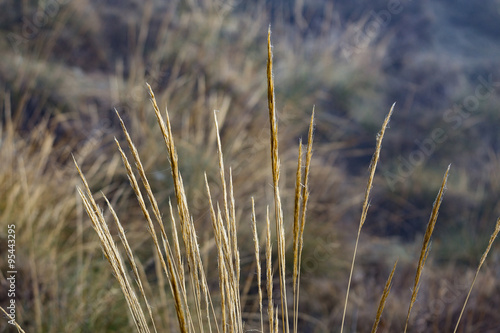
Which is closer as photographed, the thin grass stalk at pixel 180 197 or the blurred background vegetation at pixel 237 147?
the thin grass stalk at pixel 180 197

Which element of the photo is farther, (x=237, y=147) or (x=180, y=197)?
(x=237, y=147)

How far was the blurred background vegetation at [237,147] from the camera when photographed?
207 centimetres

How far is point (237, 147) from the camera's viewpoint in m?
3.02

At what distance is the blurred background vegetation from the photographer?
2.07 metres

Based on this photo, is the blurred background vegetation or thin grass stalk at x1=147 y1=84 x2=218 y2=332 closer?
thin grass stalk at x1=147 y1=84 x2=218 y2=332

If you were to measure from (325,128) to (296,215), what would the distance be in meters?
3.97

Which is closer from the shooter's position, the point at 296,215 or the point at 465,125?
the point at 296,215

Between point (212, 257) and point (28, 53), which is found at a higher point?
point (28, 53)

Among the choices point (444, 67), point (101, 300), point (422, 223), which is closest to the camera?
point (101, 300)

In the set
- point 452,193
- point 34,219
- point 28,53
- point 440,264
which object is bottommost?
point 440,264

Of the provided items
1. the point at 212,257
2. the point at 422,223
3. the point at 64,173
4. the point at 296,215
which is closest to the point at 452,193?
the point at 422,223

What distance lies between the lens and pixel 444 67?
24.5 feet

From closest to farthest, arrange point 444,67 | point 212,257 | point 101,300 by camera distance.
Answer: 1. point 101,300
2. point 212,257
3. point 444,67

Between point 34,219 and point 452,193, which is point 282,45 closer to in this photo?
point 452,193
